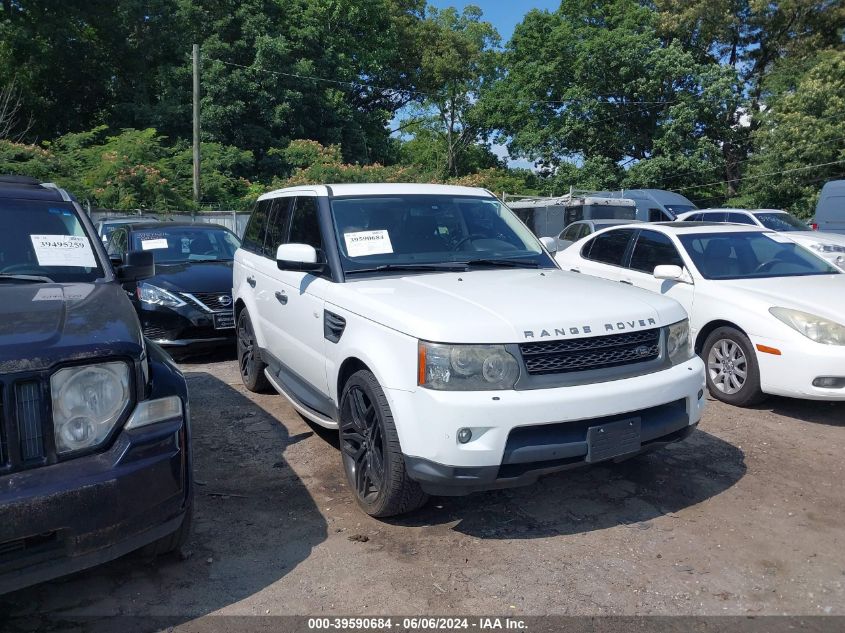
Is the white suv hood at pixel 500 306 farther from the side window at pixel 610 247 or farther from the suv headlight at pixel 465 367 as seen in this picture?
the side window at pixel 610 247

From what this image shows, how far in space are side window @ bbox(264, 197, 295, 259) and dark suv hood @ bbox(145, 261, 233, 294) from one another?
214 cm

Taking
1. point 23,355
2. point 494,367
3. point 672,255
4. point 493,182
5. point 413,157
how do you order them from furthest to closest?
point 413,157 < point 493,182 < point 672,255 < point 494,367 < point 23,355

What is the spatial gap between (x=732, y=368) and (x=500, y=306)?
3.20 m

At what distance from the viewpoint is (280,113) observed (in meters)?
29.1

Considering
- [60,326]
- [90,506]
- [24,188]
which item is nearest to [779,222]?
[24,188]

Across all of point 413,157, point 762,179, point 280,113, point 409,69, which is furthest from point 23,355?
point 413,157

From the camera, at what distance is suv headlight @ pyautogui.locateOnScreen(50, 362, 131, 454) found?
102 inches

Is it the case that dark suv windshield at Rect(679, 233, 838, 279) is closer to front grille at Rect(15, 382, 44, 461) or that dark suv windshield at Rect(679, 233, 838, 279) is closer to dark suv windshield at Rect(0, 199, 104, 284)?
dark suv windshield at Rect(0, 199, 104, 284)

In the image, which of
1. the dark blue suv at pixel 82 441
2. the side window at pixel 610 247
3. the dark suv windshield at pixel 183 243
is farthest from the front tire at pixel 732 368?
the dark suv windshield at pixel 183 243

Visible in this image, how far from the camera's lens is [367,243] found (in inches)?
172

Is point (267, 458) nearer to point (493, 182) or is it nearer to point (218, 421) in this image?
point (218, 421)

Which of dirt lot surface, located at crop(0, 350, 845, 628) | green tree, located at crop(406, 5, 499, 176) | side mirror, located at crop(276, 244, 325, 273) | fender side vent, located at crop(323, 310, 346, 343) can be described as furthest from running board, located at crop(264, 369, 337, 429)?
green tree, located at crop(406, 5, 499, 176)

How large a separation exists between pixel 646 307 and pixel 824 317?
2374mm

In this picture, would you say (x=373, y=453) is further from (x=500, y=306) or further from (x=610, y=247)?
(x=610, y=247)
